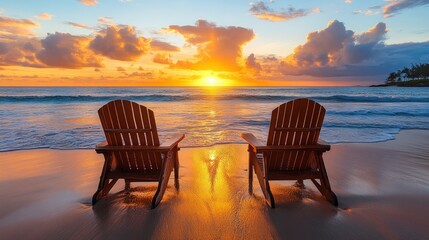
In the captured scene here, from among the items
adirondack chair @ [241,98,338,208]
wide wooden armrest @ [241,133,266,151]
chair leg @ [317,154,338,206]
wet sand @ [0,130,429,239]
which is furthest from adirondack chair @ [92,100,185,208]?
chair leg @ [317,154,338,206]

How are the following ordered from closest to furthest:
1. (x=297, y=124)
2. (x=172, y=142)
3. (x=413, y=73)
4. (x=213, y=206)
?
(x=213, y=206) → (x=297, y=124) → (x=172, y=142) → (x=413, y=73)

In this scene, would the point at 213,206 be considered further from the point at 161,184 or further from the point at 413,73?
the point at 413,73

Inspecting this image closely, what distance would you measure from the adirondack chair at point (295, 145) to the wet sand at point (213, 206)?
0.98ft

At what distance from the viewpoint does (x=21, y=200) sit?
3.41m

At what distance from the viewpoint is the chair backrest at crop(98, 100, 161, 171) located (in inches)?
126

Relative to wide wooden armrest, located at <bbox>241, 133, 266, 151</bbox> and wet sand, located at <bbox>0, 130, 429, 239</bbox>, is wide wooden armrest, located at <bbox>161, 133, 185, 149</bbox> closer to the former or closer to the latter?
wet sand, located at <bbox>0, 130, 429, 239</bbox>

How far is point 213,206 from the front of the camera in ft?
10.4

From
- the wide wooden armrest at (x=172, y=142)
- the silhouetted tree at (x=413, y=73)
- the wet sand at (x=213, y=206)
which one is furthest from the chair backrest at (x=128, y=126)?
the silhouetted tree at (x=413, y=73)

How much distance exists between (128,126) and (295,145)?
2.10 meters

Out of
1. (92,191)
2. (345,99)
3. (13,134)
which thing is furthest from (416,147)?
(345,99)

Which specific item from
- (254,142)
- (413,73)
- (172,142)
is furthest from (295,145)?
(413,73)

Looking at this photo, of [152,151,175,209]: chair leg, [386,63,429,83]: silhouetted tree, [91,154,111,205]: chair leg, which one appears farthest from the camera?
[386,63,429,83]: silhouetted tree

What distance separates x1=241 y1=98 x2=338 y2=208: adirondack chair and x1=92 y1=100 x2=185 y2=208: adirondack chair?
125 centimetres

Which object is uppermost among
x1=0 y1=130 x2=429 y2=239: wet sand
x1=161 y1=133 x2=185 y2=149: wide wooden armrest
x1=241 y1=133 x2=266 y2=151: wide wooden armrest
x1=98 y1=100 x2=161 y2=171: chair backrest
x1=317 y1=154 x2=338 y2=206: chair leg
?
x1=98 y1=100 x2=161 y2=171: chair backrest
